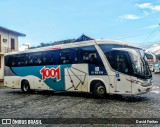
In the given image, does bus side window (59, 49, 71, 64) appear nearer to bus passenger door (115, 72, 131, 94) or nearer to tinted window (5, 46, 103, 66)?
tinted window (5, 46, 103, 66)

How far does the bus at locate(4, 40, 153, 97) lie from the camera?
13.7m

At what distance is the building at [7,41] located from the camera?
39.0m

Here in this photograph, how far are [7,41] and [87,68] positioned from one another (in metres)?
27.5

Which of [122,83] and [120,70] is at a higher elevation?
[120,70]

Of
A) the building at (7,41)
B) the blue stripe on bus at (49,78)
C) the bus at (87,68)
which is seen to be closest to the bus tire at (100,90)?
the bus at (87,68)

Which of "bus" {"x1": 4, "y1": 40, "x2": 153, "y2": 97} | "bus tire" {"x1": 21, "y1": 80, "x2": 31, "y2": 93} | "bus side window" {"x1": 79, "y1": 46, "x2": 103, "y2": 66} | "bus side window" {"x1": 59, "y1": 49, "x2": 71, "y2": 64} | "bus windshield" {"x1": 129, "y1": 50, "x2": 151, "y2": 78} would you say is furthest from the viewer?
"bus tire" {"x1": 21, "y1": 80, "x2": 31, "y2": 93}

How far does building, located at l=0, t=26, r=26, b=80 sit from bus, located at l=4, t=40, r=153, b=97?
64.4 feet

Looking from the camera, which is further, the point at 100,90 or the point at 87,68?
the point at 87,68

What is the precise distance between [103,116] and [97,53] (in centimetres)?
581

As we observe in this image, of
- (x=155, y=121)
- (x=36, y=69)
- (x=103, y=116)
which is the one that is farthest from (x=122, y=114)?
(x=36, y=69)

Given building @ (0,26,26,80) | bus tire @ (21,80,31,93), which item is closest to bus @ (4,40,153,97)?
bus tire @ (21,80,31,93)

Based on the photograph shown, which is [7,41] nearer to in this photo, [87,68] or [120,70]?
[87,68]

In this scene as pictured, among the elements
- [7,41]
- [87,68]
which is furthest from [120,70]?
[7,41]

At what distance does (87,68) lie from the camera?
1558cm
